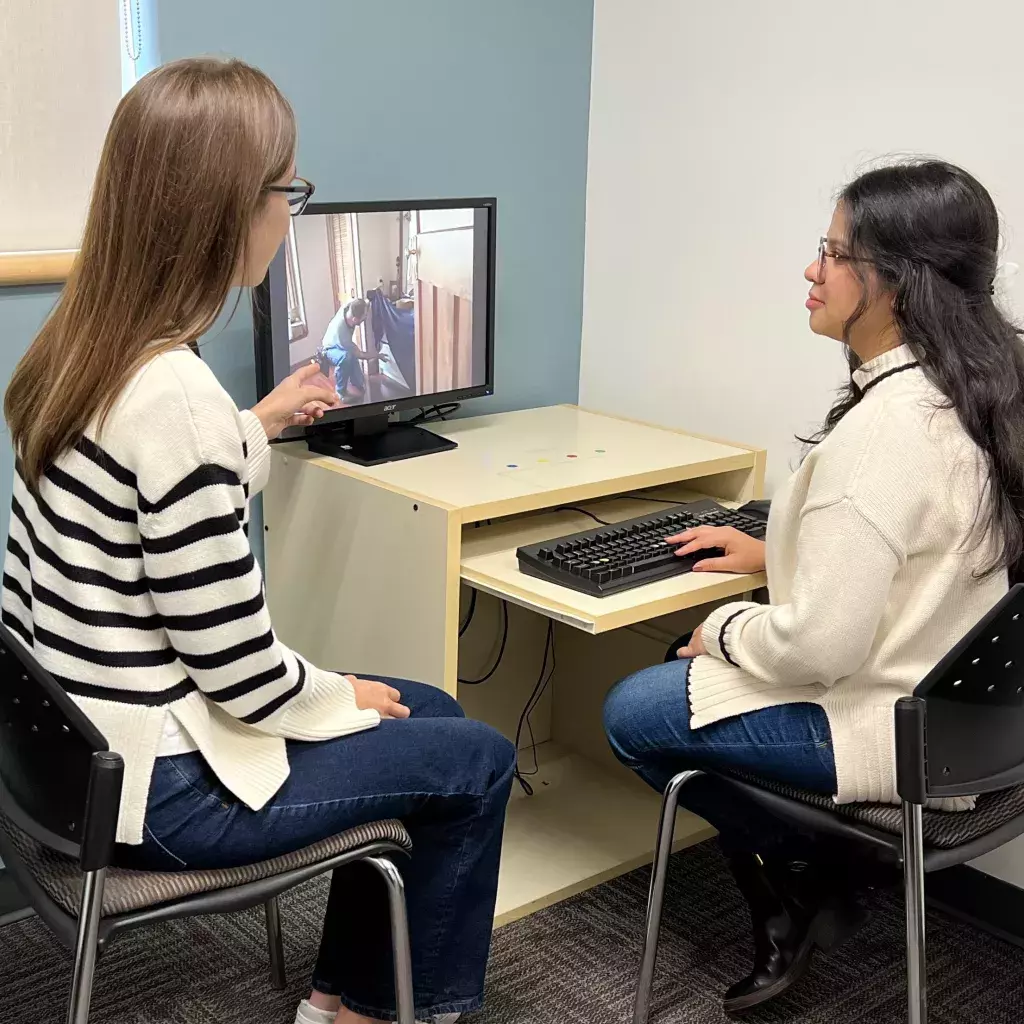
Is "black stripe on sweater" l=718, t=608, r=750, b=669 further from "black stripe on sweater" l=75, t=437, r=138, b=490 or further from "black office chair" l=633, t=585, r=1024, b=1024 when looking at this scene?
"black stripe on sweater" l=75, t=437, r=138, b=490

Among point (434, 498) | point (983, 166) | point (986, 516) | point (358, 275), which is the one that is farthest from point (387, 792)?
point (983, 166)

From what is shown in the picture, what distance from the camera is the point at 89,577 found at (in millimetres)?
1249

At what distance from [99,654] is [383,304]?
1019 millimetres

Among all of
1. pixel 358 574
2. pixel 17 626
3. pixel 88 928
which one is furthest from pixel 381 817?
pixel 358 574

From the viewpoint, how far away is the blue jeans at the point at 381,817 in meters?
1.32

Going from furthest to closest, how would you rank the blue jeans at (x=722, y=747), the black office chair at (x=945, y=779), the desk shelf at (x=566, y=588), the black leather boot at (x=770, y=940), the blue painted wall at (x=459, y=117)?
the blue painted wall at (x=459, y=117), the black leather boot at (x=770, y=940), the desk shelf at (x=566, y=588), the blue jeans at (x=722, y=747), the black office chair at (x=945, y=779)

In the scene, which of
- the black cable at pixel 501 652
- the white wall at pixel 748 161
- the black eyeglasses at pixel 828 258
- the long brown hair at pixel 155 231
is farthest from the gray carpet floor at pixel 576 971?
the black eyeglasses at pixel 828 258

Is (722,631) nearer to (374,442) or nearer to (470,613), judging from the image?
(374,442)

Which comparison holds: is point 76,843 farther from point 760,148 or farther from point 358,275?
point 760,148

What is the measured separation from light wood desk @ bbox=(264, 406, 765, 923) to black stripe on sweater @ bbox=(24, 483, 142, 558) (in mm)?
646

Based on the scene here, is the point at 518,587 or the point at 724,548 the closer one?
the point at 518,587

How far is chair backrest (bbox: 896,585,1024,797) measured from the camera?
4.48 feet

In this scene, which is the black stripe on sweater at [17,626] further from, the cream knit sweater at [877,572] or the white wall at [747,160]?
the white wall at [747,160]

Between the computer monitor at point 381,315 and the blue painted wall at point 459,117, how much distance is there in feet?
0.57
